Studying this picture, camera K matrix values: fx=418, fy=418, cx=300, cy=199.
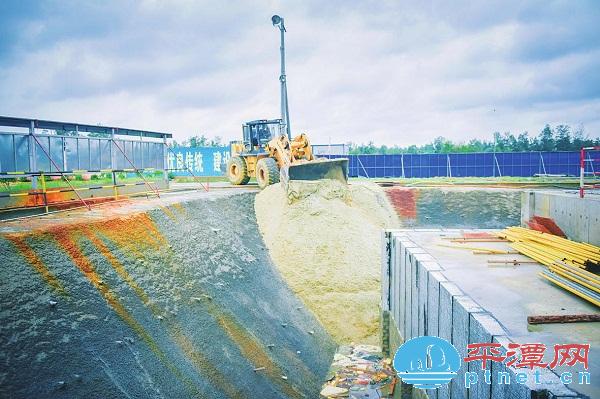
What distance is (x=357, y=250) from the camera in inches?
566

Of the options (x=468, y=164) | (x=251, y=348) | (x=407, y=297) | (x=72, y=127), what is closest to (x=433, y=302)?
(x=407, y=297)

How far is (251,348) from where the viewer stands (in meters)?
8.96

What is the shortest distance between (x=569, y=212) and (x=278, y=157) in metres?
12.0

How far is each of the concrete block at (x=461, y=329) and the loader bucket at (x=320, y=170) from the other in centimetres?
1130

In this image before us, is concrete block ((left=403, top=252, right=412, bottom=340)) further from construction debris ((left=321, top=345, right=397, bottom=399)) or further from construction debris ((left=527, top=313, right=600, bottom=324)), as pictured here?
construction debris ((left=527, top=313, right=600, bottom=324))

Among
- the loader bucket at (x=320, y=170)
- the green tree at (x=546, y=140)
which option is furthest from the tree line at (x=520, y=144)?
the loader bucket at (x=320, y=170)

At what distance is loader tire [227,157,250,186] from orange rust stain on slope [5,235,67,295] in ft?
47.0

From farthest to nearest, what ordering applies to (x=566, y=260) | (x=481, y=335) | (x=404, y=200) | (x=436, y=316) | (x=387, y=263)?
(x=404, y=200)
(x=387, y=263)
(x=566, y=260)
(x=436, y=316)
(x=481, y=335)

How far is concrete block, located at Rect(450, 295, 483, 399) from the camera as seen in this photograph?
472cm

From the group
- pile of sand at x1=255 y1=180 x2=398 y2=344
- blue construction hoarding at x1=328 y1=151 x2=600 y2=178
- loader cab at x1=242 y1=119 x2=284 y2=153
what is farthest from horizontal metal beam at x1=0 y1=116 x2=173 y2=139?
blue construction hoarding at x1=328 y1=151 x2=600 y2=178

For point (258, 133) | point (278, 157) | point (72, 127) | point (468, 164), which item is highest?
point (258, 133)

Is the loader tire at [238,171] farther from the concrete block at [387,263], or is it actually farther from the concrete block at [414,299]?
the concrete block at [414,299]

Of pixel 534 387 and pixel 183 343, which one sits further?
pixel 183 343

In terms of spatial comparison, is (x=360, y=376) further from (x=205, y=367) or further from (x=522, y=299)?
(x=522, y=299)
